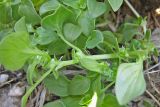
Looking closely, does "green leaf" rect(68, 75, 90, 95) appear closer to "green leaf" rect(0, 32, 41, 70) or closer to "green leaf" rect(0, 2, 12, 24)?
"green leaf" rect(0, 32, 41, 70)

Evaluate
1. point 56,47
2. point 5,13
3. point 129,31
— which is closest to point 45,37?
point 56,47

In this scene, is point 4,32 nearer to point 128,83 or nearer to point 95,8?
point 95,8

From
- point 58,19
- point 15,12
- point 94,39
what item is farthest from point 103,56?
point 15,12

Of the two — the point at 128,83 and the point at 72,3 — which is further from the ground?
the point at 72,3

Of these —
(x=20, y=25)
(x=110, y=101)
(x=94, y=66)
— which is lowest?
(x=110, y=101)

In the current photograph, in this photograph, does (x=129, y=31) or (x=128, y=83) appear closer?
(x=128, y=83)

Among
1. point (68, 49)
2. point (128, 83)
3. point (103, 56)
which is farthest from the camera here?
point (68, 49)

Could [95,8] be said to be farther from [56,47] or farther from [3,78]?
[3,78]

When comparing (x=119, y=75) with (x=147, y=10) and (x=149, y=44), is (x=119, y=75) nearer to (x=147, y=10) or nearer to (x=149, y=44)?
(x=149, y=44)

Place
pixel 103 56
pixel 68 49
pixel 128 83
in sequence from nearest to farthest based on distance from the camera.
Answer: pixel 128 83
pixel 103 56
pixel 68 49
